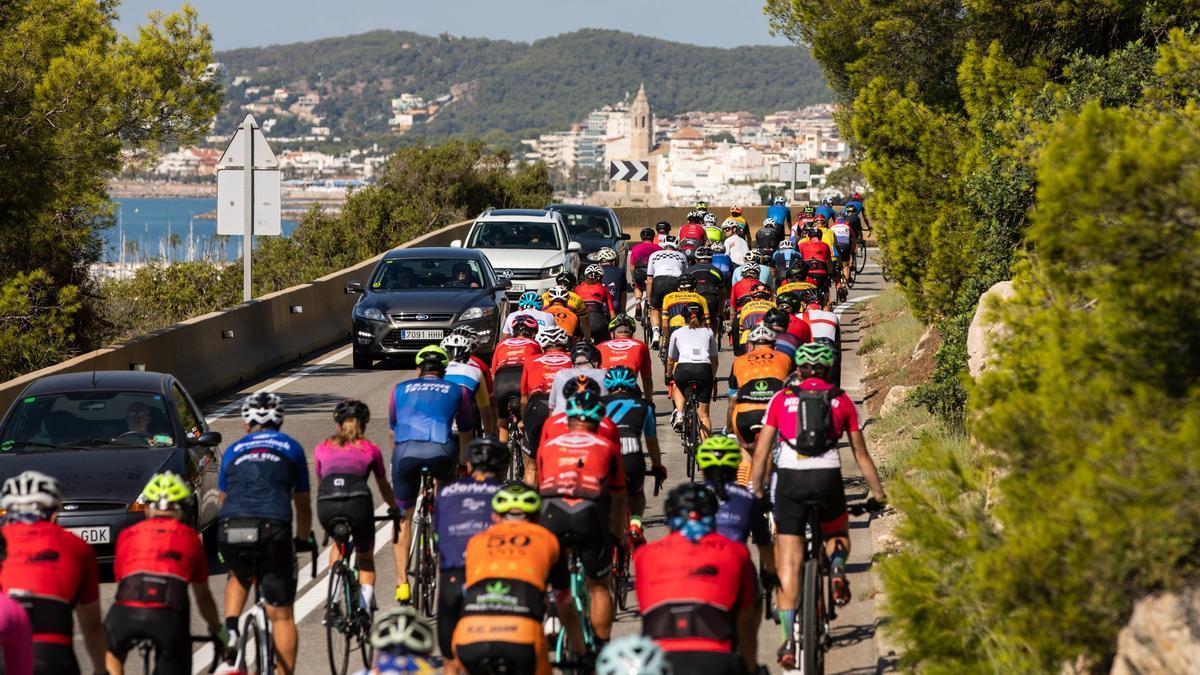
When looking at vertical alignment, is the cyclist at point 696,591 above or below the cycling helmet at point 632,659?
below

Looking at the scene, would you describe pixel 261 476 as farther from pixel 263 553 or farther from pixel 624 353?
pixel 624 353

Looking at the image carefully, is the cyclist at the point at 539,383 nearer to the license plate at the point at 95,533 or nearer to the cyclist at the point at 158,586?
the license plate at the point at 95,533

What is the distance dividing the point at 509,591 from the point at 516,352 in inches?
283

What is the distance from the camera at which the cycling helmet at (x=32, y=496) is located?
7.33 m

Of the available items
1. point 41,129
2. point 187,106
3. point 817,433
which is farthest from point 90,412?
point 187,106

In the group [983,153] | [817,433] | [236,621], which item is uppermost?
[983,153]

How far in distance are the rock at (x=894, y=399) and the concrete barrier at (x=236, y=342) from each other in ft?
27.7

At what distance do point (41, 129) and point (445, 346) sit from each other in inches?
372

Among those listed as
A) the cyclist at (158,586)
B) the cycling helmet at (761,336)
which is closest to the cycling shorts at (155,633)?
the cyclist at (158,586)

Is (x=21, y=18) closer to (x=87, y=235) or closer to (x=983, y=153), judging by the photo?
(x=87, y=235)

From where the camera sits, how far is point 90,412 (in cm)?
1308

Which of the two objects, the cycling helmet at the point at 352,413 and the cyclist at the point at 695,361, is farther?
the cyclist at the point at 695,361

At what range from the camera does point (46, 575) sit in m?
7.18

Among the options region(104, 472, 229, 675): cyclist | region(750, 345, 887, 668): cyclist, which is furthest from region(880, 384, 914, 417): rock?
region(104, 472, 229, 675): cyclist
